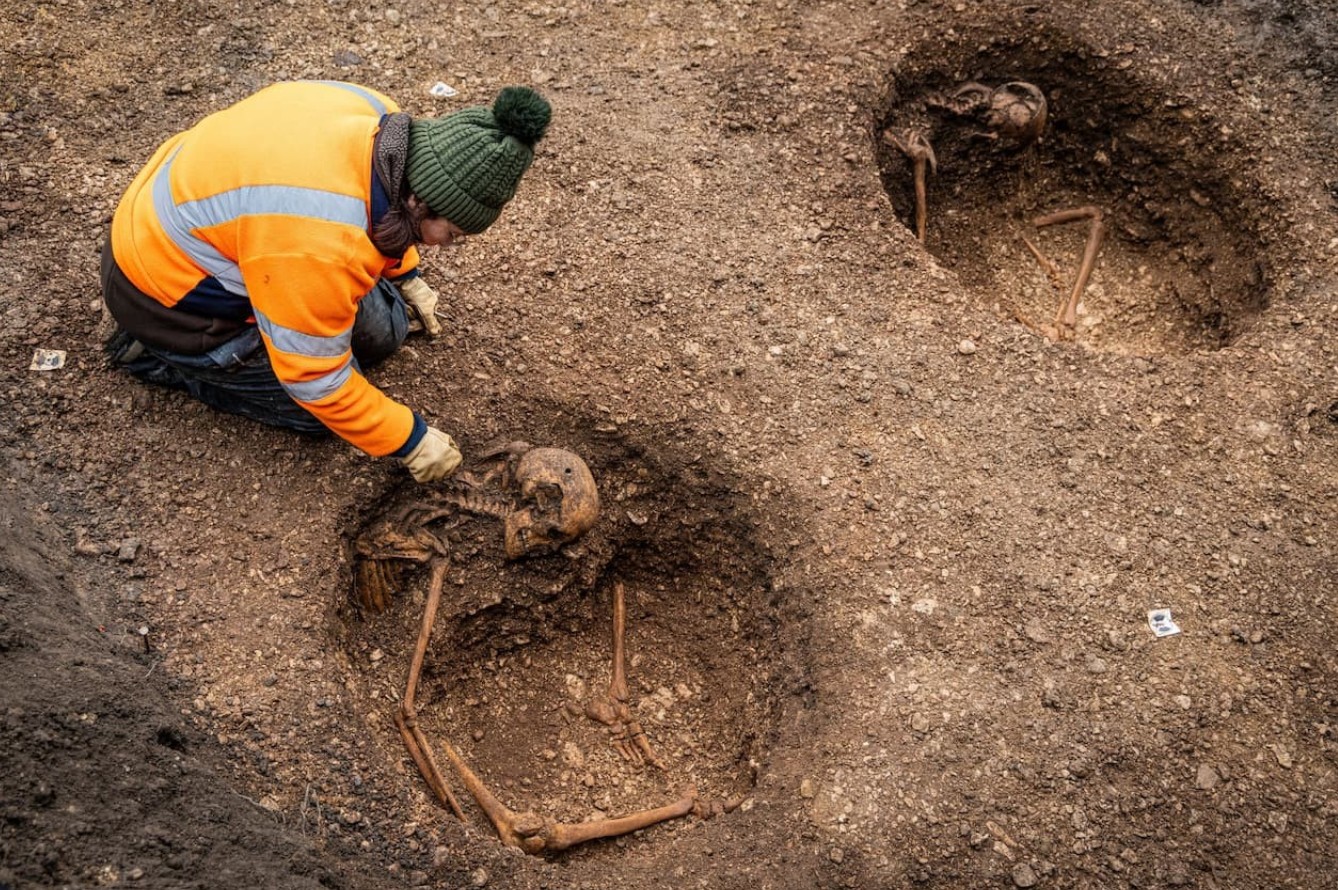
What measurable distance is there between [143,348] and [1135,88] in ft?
16.6

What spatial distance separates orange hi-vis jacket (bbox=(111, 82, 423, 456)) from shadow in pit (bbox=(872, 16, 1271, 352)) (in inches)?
126

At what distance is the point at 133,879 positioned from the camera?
9.50 ft

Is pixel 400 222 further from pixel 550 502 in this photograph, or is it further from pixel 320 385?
pixel 550 502

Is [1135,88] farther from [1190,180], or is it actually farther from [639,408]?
[639,408]

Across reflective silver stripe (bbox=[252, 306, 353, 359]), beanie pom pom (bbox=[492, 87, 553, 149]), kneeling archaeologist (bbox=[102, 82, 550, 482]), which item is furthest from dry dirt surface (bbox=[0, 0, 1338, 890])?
beanie pom pom (bbox=[492, 87, 553, 149])

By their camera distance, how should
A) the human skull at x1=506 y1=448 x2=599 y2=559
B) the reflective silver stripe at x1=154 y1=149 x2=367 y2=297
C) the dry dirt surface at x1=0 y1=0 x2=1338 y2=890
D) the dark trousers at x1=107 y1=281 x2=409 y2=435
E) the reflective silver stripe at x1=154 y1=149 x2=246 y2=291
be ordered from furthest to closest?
the human skull at x1=506 y1=448 x2=599 y2=559 < the dark trousers at x1=107 y1=281 x2=409 y2=435 < the dry dirt surface at x1=0 y1=0 x2=1338 y2=890 < the reflective silver stripe at x1=154 y1=149 x2=246 y2=291 < the reflective silver stripe at x1=154 y1=149 x2=367 y2=297

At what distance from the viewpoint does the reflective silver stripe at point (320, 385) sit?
11.9 ft

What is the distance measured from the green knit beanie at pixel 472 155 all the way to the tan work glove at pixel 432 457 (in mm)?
950

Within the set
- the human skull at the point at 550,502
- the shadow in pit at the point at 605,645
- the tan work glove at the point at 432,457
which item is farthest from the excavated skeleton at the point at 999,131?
the tan work glove at the point at 432,457

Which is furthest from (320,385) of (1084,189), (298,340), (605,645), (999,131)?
(1084,189)

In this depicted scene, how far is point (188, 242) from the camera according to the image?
3.60 metres

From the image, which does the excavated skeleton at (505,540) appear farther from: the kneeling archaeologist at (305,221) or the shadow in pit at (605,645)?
the kneeling archaeologist at (305,221)

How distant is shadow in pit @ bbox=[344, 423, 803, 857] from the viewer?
13.9ft

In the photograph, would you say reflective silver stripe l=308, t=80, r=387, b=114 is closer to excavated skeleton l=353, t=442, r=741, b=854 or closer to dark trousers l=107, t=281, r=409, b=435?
dark trousers l=107, t=281, r=409, b=435
